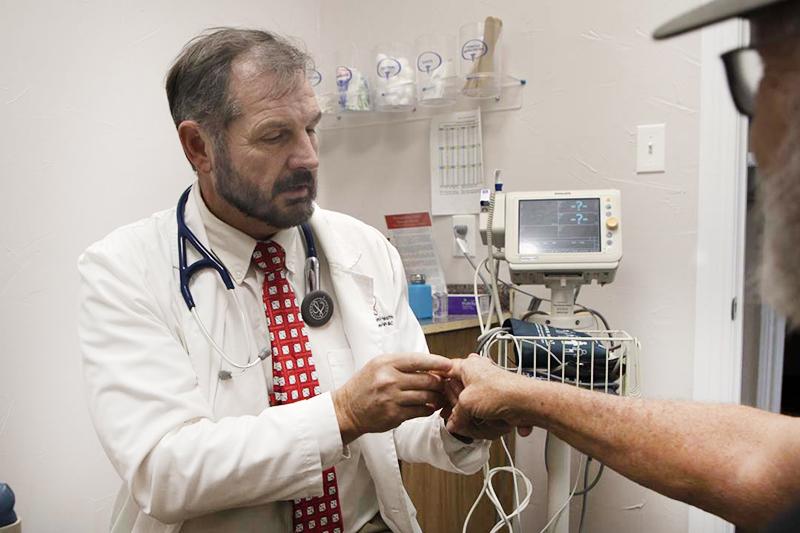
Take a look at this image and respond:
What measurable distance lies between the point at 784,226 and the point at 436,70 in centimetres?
195

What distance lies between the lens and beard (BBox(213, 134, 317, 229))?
52.9 inches

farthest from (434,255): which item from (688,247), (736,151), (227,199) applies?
(227,199)

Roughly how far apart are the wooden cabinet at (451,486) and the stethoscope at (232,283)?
632 millimetres

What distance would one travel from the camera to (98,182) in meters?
1.88

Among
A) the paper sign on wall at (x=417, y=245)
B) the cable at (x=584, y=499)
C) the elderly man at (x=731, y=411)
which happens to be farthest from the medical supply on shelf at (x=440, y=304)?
the elderly man at (x=731, y=411)

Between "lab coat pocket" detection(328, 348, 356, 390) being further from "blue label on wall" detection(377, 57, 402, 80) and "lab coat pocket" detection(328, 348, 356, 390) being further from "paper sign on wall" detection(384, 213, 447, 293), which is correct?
"blue label on wall" detection(377, 57, 402, 80)

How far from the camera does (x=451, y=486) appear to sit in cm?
204

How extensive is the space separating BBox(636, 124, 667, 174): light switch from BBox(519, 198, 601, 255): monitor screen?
430mm

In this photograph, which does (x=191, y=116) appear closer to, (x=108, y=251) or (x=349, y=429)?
(x=108, y=251)

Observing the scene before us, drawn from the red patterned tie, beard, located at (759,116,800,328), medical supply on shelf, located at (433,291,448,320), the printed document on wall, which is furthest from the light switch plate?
beard, located at (759,116,800,328)

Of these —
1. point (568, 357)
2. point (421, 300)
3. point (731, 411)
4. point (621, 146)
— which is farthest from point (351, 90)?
point (731, 411)

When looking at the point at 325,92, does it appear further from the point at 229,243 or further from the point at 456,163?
the point at 229,243

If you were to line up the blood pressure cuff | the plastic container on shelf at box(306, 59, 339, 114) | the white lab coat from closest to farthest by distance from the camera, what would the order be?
the white lab coat → the blood pressure cuff → the plastic container on shelf at box(306, 59, 339, 114)

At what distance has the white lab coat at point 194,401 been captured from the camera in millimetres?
1098
